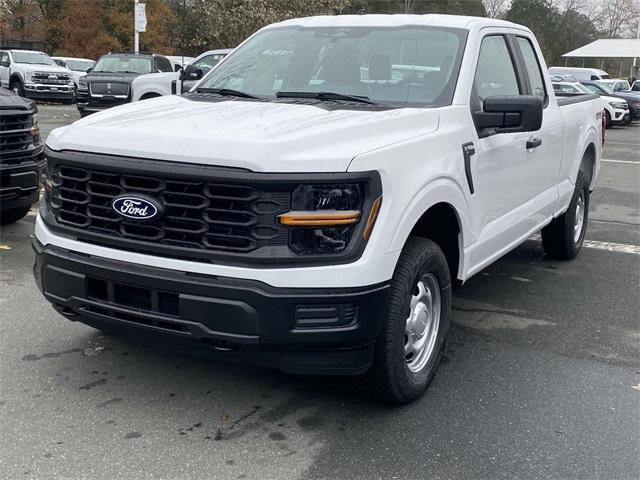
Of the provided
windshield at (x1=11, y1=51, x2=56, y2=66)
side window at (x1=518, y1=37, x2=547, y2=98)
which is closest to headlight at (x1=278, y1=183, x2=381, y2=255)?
side window at (x1=518, y1=37, x2=547, y2=98)

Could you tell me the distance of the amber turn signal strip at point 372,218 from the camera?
3.19 meters

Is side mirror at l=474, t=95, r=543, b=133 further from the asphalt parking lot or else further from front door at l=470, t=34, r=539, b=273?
the asphalt parking lot

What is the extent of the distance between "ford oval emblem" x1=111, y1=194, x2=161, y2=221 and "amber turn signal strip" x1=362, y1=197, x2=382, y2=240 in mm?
905

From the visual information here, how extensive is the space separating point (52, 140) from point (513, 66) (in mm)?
3160

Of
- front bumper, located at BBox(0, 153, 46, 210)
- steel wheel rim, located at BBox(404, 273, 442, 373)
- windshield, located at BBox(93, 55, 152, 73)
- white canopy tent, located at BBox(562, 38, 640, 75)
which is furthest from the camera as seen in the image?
white canopy tent, located at BBox(562, 38, 640, 75)

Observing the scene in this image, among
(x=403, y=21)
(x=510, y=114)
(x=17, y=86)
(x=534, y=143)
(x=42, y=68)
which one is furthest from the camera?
(x=17, y=86)

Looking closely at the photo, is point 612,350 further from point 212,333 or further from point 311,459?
point 212,333

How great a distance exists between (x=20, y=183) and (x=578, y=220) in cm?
507

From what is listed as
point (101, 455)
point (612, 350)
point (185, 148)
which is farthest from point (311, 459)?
point (612, 350)

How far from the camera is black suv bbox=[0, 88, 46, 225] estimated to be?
652cm

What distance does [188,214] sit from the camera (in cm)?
326

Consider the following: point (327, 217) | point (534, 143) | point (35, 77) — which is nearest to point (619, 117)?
point (35, 77)

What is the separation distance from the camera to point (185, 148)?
3.22 metres

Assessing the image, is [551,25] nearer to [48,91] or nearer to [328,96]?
[48,91]
